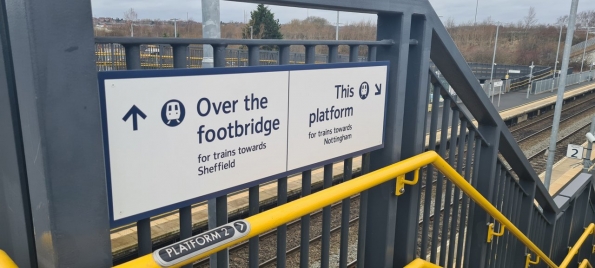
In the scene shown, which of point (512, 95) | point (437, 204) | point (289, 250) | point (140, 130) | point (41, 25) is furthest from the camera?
point (512, 95)

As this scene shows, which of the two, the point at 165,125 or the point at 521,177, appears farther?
the point at 521,177

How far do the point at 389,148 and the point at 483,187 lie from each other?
5.08 feet

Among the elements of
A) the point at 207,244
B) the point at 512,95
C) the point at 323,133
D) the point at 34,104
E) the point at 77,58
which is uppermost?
the point at 77,58

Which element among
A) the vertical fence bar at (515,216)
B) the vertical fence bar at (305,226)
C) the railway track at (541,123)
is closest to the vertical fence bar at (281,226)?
the vertical fence bar at (305,226)

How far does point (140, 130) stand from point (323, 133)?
2.81 feet

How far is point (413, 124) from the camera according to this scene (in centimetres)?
255

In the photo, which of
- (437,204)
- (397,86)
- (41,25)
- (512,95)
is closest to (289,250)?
(437,204)

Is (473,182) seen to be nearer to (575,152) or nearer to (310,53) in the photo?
(310,53)

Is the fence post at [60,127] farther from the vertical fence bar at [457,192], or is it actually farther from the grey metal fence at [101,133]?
the vertical fence bar at [457,192]

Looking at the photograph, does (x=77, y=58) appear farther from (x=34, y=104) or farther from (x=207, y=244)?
(x=207, y=244)

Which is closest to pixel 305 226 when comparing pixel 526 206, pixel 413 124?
pixel 413 124

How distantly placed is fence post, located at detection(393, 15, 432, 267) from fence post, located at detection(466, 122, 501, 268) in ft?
3.51

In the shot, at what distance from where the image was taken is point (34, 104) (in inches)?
45.5

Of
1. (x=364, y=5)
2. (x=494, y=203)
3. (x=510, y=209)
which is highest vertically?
(x=364, y=5)
